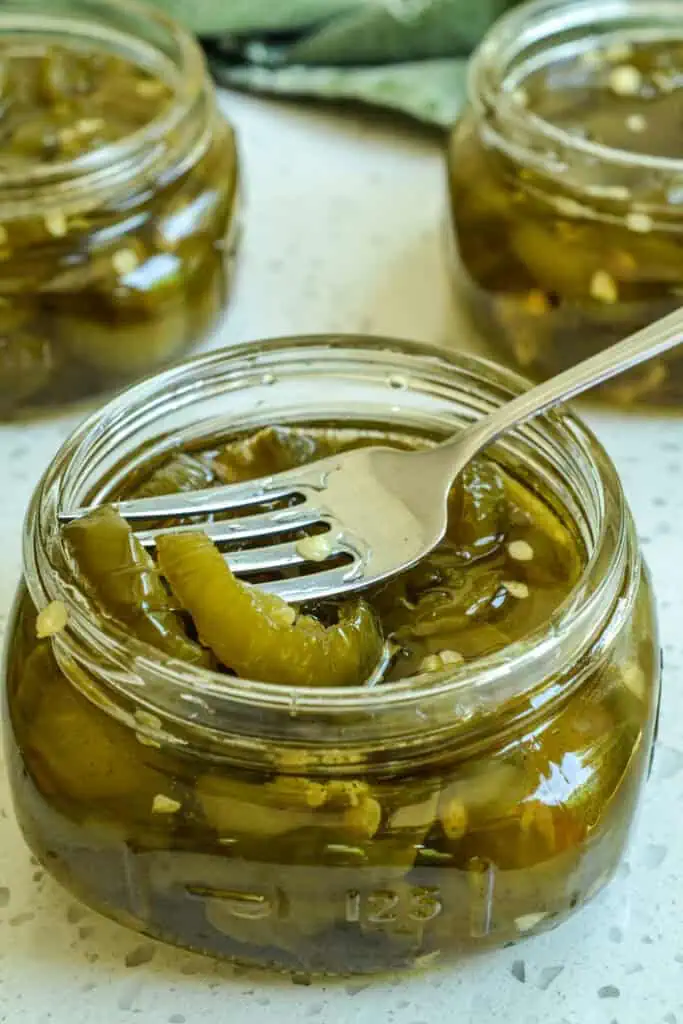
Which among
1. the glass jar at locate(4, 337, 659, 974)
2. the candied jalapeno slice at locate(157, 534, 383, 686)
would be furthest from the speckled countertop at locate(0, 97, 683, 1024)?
the candied jalapeno slice at locate(157, 534, 383, 686)

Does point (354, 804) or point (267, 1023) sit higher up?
point (354, 804)

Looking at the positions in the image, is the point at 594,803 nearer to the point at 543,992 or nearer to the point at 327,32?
the point at 543,992

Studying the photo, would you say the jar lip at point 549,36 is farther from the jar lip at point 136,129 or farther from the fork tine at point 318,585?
the fork tine at point 318,585

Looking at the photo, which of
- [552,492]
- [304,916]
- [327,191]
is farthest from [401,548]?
[327,191]

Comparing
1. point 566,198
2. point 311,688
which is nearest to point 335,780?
point 311,688

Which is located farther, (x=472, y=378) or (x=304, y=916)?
(x=472, y=378)

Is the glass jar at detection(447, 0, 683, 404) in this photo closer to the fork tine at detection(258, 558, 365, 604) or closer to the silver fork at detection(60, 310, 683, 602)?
the silver fork at detection(60, 310, 683, 602)
